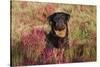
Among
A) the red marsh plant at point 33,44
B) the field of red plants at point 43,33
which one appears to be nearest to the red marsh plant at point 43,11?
the field of red plants at point 43,33

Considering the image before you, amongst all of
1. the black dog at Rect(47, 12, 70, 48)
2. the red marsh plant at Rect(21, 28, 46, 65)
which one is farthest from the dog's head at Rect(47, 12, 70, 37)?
the red marsh plant at Rect(21, 28, 46, 65)

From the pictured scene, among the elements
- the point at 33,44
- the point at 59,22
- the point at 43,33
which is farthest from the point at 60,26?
the point at 33,44

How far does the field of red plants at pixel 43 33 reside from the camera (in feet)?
5.82

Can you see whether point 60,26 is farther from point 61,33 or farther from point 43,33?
point 43,33

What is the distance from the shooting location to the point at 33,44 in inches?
71.7

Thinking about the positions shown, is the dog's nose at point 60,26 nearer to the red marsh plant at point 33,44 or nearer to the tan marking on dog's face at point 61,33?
the tan marking on dog's face at point 61,33

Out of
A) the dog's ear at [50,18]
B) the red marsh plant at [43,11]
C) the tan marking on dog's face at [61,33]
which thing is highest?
the red marsh plant at [43,11]

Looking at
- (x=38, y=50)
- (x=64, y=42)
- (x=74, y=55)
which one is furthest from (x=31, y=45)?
(x=74, y=55)

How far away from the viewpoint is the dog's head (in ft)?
6.21

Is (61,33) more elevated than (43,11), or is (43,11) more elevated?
(43,11)

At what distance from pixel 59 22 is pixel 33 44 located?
13.7 inches

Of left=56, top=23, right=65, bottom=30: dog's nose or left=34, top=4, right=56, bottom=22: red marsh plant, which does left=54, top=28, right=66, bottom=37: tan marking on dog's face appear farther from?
left=34, top=4, right=56, bottom=22: red marsh plant

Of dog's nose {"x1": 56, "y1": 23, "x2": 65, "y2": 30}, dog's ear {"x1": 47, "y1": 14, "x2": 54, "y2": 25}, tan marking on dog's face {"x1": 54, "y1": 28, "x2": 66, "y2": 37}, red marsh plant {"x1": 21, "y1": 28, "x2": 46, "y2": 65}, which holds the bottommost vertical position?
red marsh plant {"x1": 21, "y1": 28, "x2": 46, "y2": 65}
